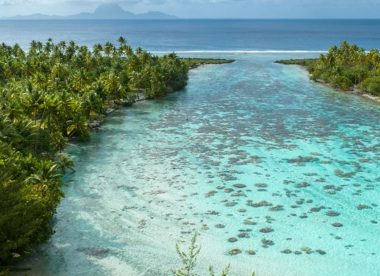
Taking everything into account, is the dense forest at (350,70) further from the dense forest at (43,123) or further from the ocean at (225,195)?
the dense forest at (43,123)

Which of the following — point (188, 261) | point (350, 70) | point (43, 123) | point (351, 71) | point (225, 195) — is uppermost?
point (350, 70)

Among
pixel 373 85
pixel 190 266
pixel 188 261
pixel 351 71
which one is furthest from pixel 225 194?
pixel 351 71

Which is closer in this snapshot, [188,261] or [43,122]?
[188,261]

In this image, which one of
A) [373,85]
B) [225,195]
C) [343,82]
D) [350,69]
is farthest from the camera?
[350,69]

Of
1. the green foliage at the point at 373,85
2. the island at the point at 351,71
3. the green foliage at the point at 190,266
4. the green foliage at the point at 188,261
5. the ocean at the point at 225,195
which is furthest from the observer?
the island at the point at 351,71

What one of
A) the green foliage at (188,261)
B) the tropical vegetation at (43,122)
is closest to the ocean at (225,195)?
the green foliage at (188,261)

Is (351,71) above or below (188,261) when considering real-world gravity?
above

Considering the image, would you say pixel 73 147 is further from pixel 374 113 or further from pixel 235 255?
pixel 374 113

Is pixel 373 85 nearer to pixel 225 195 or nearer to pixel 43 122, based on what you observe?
pixel 225 195
